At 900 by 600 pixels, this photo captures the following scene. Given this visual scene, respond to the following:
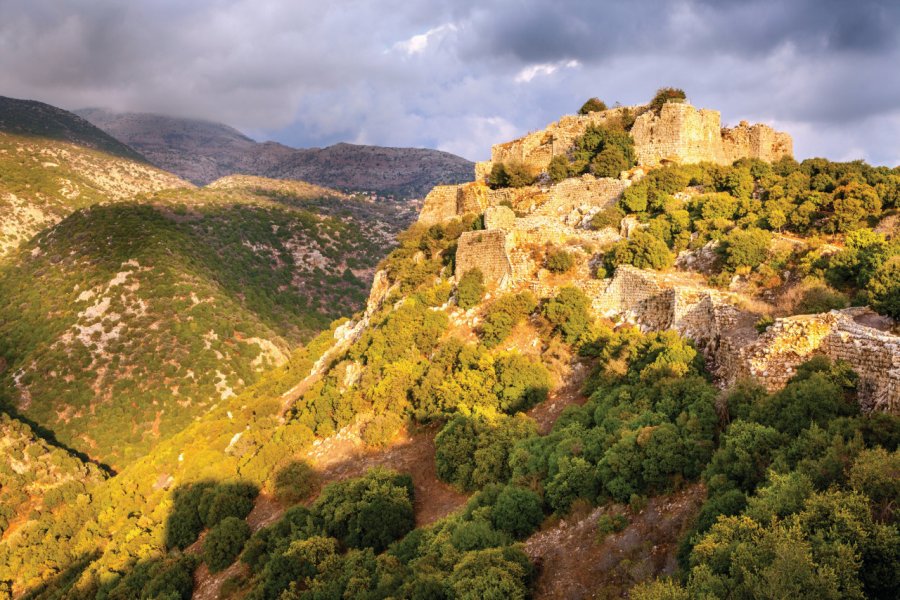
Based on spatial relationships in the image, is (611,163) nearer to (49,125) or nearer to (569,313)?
(569,313)

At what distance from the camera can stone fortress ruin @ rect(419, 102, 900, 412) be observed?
996cm

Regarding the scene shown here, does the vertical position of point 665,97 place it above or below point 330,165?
below

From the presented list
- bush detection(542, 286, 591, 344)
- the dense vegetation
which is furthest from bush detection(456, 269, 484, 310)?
the dense vegetation

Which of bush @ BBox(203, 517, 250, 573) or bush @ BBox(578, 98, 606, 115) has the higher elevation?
bush @ BBox(578, 98, 606, 115)

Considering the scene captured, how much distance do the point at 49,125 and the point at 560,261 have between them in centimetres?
12306

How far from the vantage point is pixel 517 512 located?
10.5m

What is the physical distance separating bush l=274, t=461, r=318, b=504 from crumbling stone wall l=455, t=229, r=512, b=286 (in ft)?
27.9

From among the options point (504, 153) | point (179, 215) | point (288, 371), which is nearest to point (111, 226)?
point (179, 215)

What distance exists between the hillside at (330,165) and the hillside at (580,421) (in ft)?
407

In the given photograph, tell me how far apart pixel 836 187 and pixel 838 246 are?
3.75 m

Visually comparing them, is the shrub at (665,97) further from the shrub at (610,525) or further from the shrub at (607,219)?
the shrub at (610,525)

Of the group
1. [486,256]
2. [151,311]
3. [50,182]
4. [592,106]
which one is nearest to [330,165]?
[50,182]

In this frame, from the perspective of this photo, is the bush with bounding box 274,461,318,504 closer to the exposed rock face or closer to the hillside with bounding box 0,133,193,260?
the exposed rock face

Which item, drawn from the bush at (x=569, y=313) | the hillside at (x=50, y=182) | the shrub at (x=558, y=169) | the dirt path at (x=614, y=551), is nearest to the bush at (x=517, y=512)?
the dirt path at (x=614, y=551)
